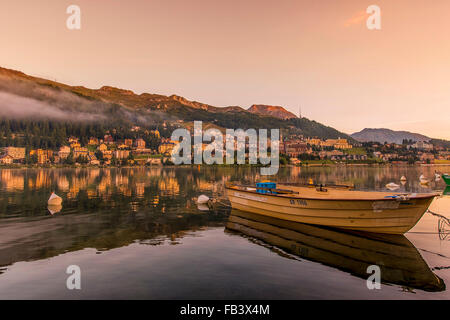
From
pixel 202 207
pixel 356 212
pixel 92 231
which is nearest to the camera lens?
pixel 356 212

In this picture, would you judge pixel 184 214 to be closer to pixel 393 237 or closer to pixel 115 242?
pixel 115 242

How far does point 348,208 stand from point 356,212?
53cm

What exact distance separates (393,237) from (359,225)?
6.66 feet

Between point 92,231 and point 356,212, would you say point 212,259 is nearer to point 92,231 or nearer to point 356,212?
point 356,212

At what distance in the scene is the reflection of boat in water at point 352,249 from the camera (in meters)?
12.4

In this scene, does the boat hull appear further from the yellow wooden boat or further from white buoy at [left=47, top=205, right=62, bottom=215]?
white buoy at [left=47, top=205, right=62, bottom=215]

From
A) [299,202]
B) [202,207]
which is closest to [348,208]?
[299,202]

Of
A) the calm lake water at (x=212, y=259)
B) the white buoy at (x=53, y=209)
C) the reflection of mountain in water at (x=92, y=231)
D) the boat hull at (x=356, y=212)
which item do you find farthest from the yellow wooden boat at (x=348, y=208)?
the white buoy at (x=53, y=209)

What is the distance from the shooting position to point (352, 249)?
16156mm

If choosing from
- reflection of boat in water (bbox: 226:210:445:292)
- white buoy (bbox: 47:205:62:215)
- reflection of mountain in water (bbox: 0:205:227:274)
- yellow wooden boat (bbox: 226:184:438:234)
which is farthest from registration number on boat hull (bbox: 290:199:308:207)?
white buoy (bbox: 47:205:62:215)

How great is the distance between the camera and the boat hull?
17.8 m

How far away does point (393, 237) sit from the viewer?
61.0ft

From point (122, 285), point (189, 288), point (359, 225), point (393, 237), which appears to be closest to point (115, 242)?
point (122, 285)

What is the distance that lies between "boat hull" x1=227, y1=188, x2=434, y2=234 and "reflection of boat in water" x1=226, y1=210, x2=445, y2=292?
1.58ft
